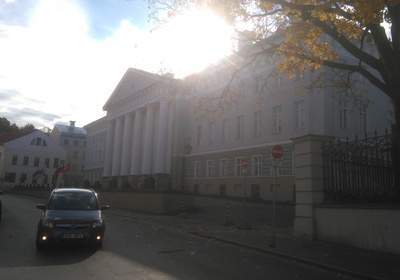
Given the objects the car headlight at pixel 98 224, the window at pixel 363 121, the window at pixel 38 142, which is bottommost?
the car headlight at pixel 98 224

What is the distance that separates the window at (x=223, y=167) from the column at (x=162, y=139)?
10407mm

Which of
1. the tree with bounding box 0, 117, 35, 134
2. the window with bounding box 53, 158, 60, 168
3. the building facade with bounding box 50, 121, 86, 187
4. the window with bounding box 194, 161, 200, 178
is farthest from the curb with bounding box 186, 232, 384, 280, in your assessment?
the tree with bounding box 0, 117, 35, 134

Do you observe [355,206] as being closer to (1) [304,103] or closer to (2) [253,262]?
(2) [253,262]

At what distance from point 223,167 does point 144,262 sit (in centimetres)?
3789

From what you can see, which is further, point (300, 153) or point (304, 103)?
point (304, 103)

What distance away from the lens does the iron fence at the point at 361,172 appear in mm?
11883

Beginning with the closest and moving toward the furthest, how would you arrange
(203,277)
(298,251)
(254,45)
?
(203,277), (298,251), (254,45)

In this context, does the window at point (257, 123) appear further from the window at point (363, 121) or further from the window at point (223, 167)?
the window at point (363, 121)

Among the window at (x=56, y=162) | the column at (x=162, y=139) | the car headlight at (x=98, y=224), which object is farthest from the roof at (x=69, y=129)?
the car headlight at (x=98, y=224)

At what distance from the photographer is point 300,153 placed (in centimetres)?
1395

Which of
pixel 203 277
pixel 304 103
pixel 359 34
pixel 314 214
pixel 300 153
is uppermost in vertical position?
pixel 304 103

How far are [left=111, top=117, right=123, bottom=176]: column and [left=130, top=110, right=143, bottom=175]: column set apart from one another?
7.00 metres

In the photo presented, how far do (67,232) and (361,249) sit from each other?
26.4 ft

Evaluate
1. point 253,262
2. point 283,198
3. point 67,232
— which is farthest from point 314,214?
point 283,198
